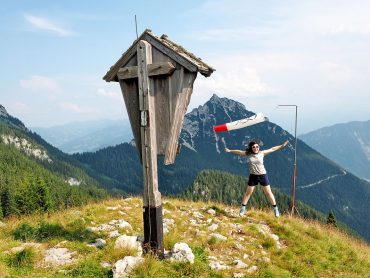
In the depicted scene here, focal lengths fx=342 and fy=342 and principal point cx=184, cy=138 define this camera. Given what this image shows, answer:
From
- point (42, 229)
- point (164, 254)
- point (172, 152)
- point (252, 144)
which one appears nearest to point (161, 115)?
point (172, 152)

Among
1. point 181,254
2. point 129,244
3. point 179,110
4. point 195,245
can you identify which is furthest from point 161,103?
point 195,245

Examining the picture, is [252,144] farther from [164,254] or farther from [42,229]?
[42,229]

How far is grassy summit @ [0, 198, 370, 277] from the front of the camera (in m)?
7.37

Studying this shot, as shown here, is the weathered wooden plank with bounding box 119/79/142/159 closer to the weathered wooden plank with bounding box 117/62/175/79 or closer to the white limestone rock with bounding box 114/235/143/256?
the weathered wooden plank with bounding box 117/62/175/79

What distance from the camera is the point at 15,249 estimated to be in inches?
322

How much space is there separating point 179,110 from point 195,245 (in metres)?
3.67

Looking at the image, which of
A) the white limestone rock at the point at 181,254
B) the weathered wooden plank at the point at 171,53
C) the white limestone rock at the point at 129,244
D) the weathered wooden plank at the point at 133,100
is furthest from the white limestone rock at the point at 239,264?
the weathered wooden plank at the point at 171,53

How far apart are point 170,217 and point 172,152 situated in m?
4.36

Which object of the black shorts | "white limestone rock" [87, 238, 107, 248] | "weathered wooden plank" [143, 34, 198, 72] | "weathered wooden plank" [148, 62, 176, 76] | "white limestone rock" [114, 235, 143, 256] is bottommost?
"white limestone rock" [87, 238, 107, 248]

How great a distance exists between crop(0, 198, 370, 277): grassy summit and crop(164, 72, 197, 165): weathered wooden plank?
7.97 feet

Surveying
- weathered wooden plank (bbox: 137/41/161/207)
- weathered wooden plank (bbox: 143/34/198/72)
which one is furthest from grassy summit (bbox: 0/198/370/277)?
weathered wooden plank (bbox: 143/34/198/72)

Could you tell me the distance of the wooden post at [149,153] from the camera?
8016 millimetres

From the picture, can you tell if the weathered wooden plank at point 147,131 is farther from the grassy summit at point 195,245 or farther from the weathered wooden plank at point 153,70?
the grassy summit at point 195,245

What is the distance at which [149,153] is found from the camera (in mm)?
8055
